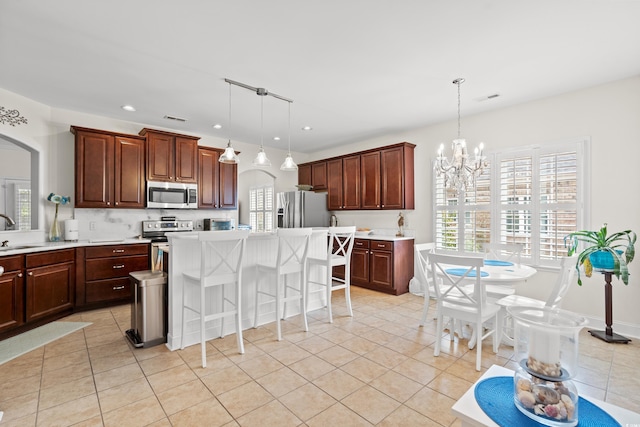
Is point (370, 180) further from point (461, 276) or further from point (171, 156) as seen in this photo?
point (171, 156)

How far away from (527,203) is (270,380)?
12.6 ft

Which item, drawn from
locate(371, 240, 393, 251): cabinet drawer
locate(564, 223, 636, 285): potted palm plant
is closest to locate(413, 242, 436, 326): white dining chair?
locate(371, 240, 393, 251): cabinet drawer

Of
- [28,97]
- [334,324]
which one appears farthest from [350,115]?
[28,97]

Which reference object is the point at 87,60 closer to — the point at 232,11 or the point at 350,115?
the point at 232,11

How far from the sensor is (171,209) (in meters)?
5.15

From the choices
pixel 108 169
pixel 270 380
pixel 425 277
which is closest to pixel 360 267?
pixel 425 277

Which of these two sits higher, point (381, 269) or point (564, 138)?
point (564, 138)

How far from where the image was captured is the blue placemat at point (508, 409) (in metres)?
1.06

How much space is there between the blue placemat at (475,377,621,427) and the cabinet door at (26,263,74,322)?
4.41 m

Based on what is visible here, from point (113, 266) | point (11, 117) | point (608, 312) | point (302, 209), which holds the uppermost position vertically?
point (11, 117)

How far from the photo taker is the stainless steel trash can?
2.93m

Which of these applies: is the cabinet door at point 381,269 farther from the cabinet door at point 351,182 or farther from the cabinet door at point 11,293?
the cabinet door at point 11,293

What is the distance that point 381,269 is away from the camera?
16.5ft

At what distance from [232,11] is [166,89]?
1777 mm
